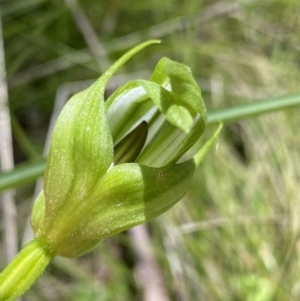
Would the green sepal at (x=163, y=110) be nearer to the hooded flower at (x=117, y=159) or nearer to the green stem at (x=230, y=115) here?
the hooded flower at (x=117, y=159)

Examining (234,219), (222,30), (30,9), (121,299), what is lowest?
(121,299)

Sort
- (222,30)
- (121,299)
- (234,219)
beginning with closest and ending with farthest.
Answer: (234,219) → (121,299) → (222,30)

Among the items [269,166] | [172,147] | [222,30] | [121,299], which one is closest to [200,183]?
[269,166]

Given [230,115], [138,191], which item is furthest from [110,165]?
[230,115]

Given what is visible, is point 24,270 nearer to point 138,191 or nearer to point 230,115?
point 138,191

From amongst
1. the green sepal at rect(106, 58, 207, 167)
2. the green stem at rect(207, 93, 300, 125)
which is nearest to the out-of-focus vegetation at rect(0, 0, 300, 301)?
the green stem at rect(207, 93, 300, 125)

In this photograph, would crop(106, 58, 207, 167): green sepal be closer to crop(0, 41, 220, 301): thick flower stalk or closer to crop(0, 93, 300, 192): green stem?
crop(0, 41, 220, 301): thick flower stalk

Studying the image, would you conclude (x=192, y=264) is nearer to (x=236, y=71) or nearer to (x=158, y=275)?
(x=158, y=275)

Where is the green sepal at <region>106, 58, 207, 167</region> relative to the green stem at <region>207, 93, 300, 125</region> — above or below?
above
